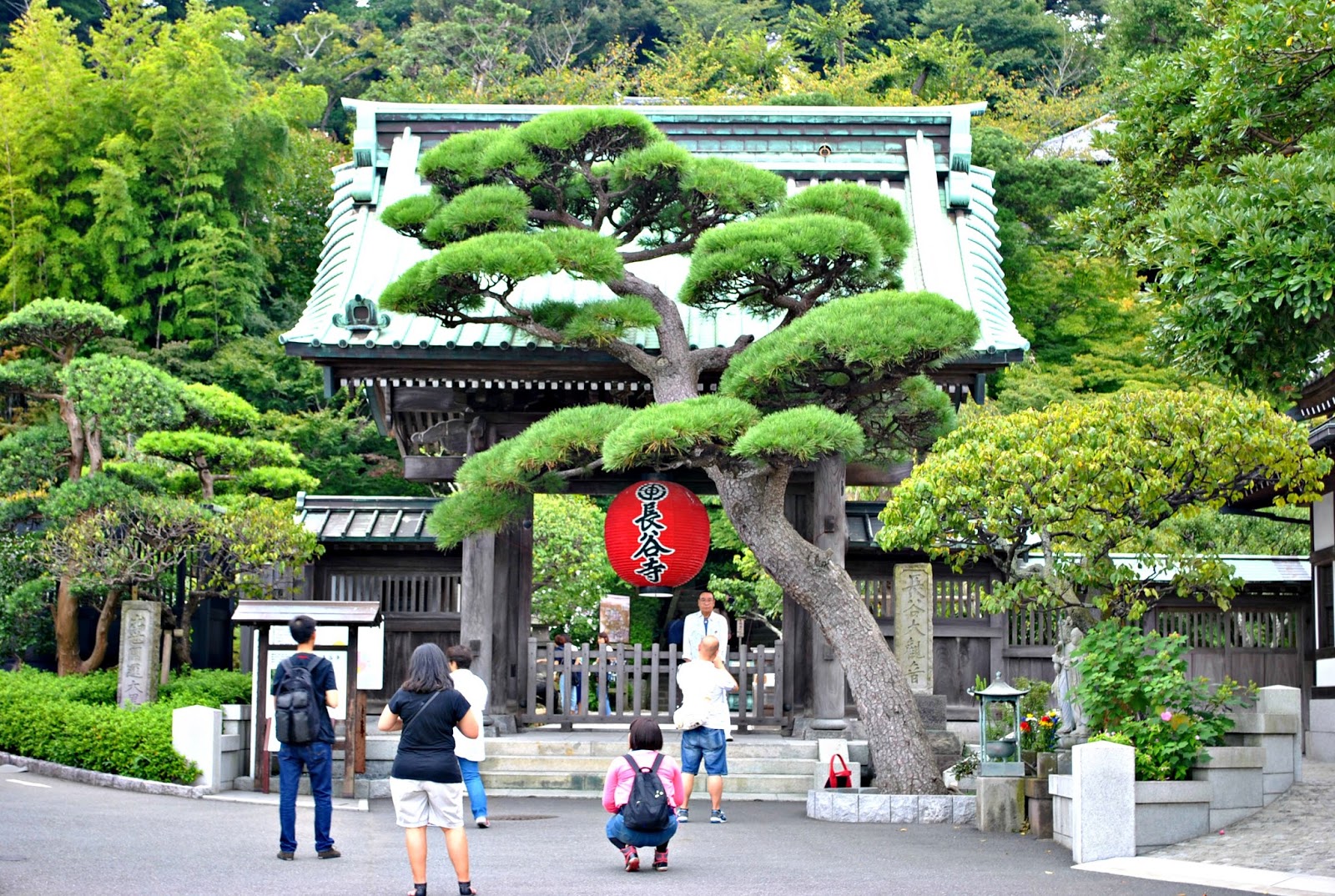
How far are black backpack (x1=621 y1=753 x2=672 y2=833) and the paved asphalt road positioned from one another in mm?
313

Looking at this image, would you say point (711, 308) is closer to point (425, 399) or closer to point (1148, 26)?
point (425, 399)

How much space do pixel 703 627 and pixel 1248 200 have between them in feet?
24.8

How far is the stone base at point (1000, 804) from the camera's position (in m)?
10.7

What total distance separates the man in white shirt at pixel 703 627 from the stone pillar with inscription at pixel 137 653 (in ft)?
17.3

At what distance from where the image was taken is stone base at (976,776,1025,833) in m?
10.7

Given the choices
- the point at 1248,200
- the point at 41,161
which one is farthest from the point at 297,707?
the point at 41,161

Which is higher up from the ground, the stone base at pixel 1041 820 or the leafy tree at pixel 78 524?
the leafy tree at pixel 78 524

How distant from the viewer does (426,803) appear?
7324 millimetres

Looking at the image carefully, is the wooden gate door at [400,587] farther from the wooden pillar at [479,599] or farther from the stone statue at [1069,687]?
the stone statue at [1069,687]

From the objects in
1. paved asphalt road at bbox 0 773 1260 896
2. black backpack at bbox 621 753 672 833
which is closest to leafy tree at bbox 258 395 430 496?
paved asphalt road at bbox 0 773 1260 896

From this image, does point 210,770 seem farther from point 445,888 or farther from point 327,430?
point 327,430

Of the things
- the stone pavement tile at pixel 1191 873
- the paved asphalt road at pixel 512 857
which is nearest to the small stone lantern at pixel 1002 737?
the paved asphalt road at pixel 512 857

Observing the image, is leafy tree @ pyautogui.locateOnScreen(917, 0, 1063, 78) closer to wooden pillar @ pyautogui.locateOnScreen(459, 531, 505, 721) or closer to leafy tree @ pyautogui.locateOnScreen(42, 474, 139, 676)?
wooden pillar @ pyautogui.locateOnScreen(459, 531, 505, 721)

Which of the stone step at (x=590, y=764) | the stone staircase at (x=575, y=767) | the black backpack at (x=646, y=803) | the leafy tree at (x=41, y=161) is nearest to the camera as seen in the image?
the black backpack at (x=646, y=803)
